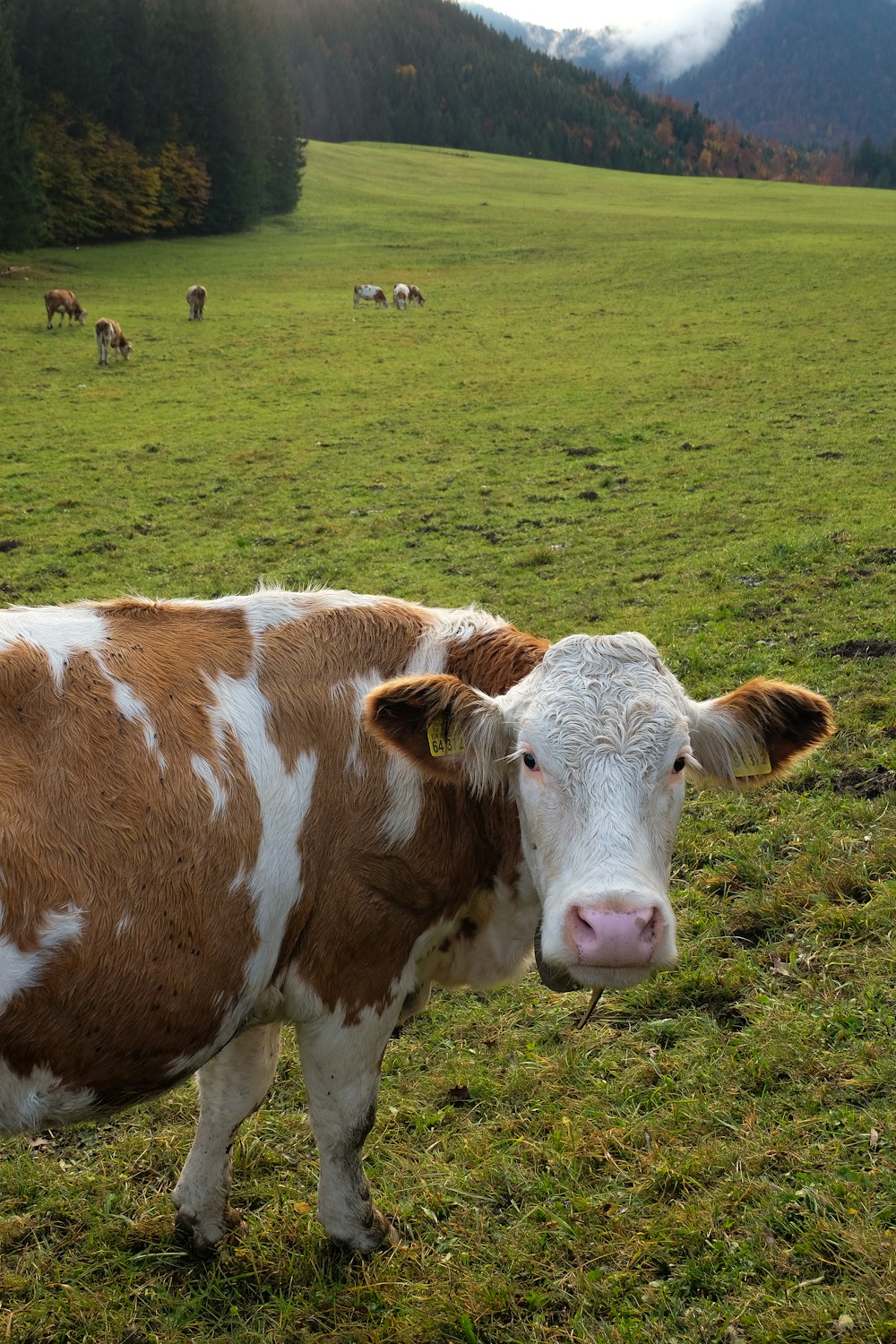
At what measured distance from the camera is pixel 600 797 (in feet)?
11.0

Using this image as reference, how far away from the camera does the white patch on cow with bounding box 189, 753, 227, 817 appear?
3.58 metres

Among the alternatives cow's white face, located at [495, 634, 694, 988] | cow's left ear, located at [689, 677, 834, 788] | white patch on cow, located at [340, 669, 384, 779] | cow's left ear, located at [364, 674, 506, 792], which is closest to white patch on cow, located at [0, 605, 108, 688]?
white patch on cow, located at [340, 669, 384, 779]

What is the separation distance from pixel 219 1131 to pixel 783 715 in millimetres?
2824

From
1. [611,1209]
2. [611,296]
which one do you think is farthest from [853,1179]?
[611,296]

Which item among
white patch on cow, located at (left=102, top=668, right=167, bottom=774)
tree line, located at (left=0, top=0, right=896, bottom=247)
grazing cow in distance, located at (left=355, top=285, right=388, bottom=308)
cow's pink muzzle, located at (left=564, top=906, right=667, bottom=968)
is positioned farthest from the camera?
tree line, located at (left=0, top=0, right=896, bottom=247)

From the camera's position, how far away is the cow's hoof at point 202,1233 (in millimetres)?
4113

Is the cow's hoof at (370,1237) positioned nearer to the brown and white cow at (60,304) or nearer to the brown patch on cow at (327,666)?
the brown patch on cow at (327,666)

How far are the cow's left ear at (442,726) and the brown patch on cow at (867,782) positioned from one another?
3.38m

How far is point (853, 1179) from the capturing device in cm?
372

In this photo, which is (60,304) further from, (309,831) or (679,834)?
(309,831)

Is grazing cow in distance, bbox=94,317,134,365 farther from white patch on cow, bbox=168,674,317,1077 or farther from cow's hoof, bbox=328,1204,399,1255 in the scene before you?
cow's hoof, bbox=328,1204,399,1255

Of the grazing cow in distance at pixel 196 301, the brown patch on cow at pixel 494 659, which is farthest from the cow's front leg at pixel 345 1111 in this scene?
the grazing cow in distance at pixel 196 301

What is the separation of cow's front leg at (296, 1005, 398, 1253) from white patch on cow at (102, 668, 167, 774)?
48.1 inches

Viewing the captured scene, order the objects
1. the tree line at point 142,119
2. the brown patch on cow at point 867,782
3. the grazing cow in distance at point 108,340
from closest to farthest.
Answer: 1. the brown patch on cow at point 867,782
2. the grazing cow in distance at point 108,340
3. the tree line at point 142,119
